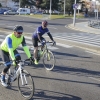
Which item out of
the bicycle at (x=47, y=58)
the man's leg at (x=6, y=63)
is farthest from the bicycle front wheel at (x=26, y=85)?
the bicycle at (x=47, y=58)

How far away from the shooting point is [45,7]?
85750 mm

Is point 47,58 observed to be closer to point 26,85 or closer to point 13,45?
point 13,45

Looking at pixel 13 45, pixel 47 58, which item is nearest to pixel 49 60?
pixel 47 58

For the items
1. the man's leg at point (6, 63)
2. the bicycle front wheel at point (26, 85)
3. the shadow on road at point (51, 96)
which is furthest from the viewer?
the man's leg at point (6, 63)

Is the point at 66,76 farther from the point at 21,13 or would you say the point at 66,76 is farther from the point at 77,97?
the point at 21,13

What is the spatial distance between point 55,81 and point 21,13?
74.0 m

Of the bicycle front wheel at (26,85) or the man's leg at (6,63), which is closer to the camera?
the bicycle front wheel at (26,85)

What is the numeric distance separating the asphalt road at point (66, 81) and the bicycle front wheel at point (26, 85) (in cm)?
26

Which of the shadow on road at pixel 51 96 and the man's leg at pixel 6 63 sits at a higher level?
the man's leg at pixel 6 63

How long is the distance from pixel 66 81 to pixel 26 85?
249cm

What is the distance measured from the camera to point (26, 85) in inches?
273

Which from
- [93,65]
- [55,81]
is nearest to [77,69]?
[93,65]

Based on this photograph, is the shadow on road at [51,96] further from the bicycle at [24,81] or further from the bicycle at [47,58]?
the bicycle at [47,58]

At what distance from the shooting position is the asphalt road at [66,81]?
24.7 feet
